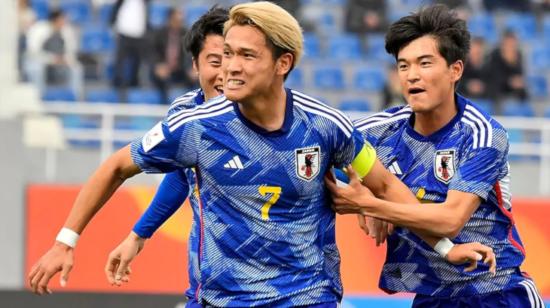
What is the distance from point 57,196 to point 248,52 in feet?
22.0

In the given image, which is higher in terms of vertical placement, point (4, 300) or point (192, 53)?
point (192, 53)

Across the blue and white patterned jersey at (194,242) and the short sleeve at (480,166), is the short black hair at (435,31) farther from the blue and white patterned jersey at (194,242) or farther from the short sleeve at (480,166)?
the blue and white patterned jersey at (194,242)

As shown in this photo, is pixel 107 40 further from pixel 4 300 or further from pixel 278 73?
pixel 278 73

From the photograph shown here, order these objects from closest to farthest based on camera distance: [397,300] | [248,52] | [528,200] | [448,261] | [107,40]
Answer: [248,52] → [448,261] → [397,300] → [528,200] → [107,40]

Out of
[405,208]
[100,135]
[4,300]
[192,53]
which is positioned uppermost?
[192,53]

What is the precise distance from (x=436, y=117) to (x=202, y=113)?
1151mm

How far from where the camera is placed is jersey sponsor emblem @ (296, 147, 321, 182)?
5527 millimetres

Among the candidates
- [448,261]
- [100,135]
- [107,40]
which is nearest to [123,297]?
[100,135]

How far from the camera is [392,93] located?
14109 mm

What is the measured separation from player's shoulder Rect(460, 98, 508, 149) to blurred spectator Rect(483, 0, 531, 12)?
36.7 ft

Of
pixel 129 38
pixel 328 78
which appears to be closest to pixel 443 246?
pixel 129 38

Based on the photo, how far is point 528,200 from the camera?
11.7 metres

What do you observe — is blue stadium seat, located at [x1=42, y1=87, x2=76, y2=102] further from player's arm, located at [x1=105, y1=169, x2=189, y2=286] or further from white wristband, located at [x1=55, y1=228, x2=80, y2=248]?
white wristband, located at [x1=55, y1=228, x2=80, y2=248]

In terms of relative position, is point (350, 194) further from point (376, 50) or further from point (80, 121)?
point (376, 50)
